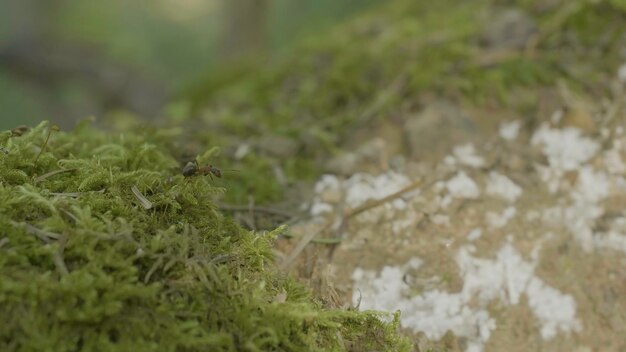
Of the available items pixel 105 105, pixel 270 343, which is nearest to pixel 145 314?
pixel 270 343

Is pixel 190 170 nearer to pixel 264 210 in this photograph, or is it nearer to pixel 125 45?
pixel 264 210

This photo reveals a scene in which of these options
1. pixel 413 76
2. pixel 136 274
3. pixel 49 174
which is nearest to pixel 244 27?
pixel 413 76

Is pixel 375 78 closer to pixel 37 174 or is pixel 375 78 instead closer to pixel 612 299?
pixel 612 299

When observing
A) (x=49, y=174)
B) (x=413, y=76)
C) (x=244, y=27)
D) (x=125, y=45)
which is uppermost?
→ (x=125, y=45)

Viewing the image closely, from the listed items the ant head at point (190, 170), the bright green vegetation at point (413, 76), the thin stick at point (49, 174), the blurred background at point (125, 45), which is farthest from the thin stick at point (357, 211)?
the blurred background at point (125, 45)

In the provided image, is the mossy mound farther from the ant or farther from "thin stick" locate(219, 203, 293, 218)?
"thin stick" locate(219, 203, 293, 218)

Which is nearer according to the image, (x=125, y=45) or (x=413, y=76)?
(x=413, y=76)

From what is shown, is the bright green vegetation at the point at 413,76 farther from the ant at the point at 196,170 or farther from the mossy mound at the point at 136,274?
the mossy mound at the point at 136,274
